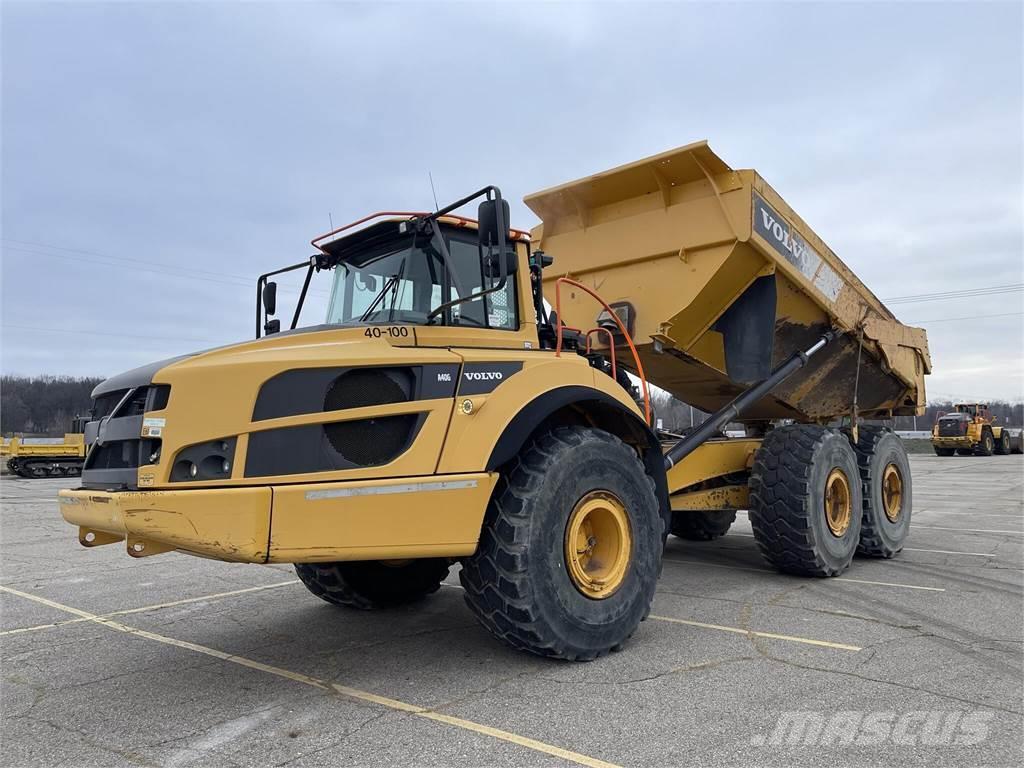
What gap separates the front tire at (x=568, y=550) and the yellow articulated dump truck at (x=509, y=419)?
15 mm

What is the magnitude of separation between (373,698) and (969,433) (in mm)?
39256

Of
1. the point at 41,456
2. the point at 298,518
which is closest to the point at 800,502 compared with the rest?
the point at 298,518

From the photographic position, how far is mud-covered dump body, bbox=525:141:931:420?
647 cm

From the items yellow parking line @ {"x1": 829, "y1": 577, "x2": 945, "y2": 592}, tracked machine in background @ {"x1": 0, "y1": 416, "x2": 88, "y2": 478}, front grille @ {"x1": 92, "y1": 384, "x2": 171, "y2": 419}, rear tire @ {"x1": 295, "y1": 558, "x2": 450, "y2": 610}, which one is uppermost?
front grille @ {"x1": 92, "y1": 384, "x2": 171, "y2": 419}

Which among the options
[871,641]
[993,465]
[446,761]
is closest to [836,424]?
[871,641]

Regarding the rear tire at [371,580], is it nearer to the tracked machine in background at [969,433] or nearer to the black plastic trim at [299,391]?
the black plastic trim at [299,391]

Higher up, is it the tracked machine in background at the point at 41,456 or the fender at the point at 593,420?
the fender at the point at 593,420

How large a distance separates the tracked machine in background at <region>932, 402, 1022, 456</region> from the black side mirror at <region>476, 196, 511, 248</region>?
3851cm

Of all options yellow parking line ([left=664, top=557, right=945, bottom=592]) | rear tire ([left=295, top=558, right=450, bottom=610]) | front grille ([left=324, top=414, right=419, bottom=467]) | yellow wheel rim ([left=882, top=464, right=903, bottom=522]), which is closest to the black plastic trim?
front grille ([left=324, top=414, right=419, bottom=467])

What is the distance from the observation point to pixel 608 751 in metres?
3.21

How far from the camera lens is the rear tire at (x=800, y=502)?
21.9 ft

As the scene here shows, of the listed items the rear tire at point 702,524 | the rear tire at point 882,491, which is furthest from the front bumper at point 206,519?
the rear tire at point 702,524

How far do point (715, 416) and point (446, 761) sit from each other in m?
4.60

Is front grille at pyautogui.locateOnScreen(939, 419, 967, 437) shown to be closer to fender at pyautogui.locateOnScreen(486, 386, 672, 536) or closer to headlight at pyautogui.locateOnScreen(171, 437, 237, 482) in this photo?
fender at pyautogui.locateOnScreen(486, 386, 672, 536)
